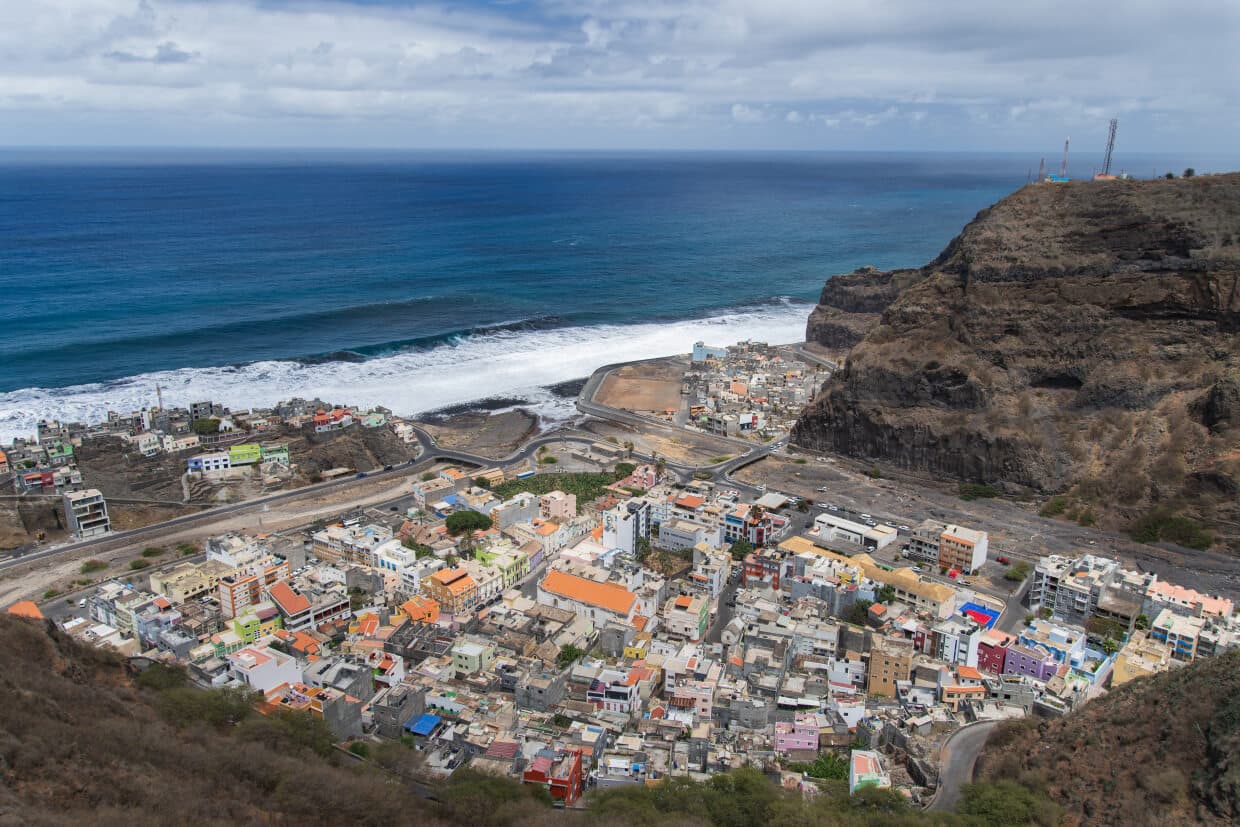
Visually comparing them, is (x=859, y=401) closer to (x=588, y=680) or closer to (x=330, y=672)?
(x=588, y=680)

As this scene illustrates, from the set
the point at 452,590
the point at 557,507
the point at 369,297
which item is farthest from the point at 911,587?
the point at 369,297

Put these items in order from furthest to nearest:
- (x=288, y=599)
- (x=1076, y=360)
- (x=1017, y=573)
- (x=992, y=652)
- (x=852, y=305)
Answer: (x=852, y=305)
(x=1076, y=360)
(x=1017, y=573)
(x=288, y=599)
(x=992, y=652)

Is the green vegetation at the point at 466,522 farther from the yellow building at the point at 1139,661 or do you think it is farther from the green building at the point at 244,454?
the yellow building at the point at 1139,661

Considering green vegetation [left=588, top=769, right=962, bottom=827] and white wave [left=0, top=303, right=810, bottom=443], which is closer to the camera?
green vegetation [left=588, top=769, right=962, bottom=827]

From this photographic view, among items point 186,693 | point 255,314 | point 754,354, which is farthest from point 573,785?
point 255,314

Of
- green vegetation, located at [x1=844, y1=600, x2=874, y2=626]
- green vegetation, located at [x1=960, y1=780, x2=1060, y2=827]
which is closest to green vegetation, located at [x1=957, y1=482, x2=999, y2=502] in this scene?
green vegetation, located at [x1=844, y1=600, x2=874, y2=626]

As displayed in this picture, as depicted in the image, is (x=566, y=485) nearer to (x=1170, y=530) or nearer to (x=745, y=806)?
(x=745, y=806)

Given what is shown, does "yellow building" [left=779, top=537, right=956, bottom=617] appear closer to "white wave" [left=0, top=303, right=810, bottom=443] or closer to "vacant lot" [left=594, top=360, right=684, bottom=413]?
"vacant lot" [left=594, top=360, right=684, bottom=413]
